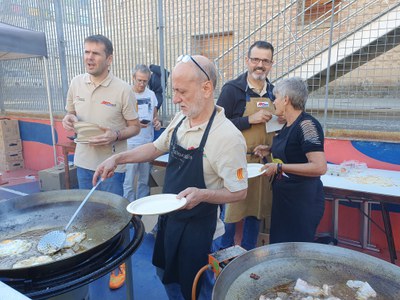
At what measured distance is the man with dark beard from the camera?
8.49 ft

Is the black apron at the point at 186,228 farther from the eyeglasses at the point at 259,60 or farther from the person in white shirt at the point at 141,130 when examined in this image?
the person in white shirt at the point at 141,130

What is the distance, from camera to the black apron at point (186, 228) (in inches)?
62.2

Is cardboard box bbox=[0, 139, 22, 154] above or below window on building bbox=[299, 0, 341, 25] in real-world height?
below

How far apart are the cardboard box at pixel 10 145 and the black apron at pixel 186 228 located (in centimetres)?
648

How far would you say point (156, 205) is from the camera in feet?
4.97

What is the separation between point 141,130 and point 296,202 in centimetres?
264

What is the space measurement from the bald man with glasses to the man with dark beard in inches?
38.7

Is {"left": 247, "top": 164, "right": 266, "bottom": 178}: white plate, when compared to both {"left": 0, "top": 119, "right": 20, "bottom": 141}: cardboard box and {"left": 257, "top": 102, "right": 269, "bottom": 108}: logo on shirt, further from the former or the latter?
{"left": 0, "top": 119, "right": 20, "bottom": 141}: cardboard box

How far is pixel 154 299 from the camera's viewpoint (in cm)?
265

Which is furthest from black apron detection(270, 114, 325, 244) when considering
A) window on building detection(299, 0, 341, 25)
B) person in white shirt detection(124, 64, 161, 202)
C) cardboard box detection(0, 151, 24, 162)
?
cardboard box detection(0, 151, 24, 162)

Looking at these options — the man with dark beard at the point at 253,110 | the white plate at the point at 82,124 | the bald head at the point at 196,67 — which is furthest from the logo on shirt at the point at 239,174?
the white plate at the point at 82,124

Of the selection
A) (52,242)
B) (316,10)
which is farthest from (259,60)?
(52,242)

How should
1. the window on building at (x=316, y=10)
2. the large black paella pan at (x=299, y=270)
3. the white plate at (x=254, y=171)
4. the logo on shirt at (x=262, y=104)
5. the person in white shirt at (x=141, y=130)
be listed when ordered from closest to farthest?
the large black paella pan at (x=299, y=270)
the white plate at (x=254, y=171)
the logo on shirt at (x=262, y=104)
the window on building at (x=316, y=10)
the person in white shirt at (x=141, y=130)

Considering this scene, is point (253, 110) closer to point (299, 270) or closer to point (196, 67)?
point (196, 67)
